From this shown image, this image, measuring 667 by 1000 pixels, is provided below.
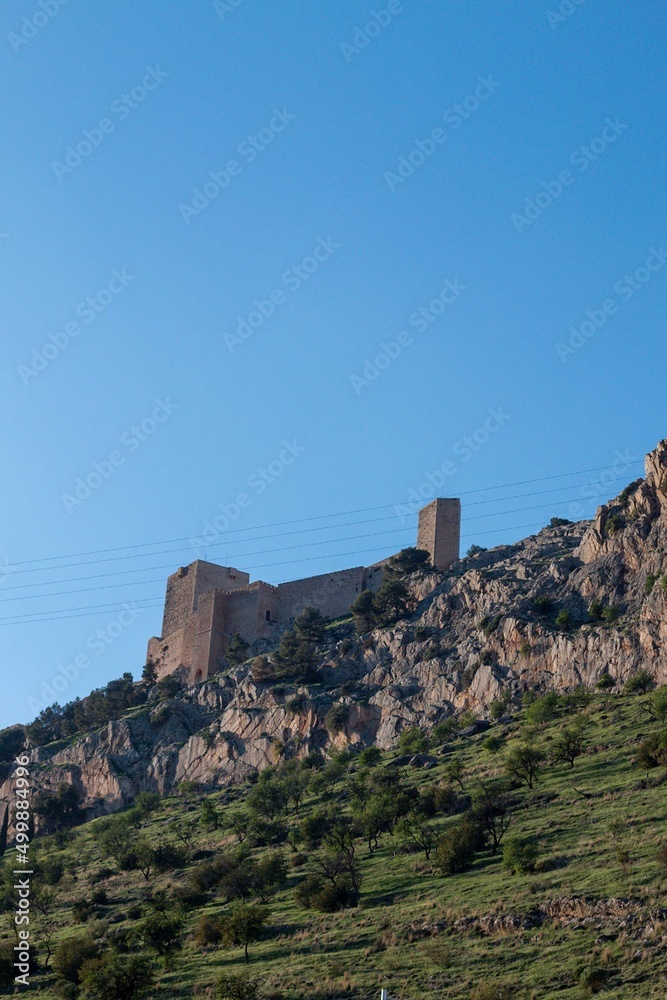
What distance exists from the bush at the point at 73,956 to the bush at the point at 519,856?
46.1 ft

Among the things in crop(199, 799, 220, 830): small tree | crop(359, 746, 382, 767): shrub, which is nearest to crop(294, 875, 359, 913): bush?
crop(199, 799, 220, 830): small tree

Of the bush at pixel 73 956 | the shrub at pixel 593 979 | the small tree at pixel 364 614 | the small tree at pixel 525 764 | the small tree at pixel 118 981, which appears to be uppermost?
the small tree at pixel 364 614

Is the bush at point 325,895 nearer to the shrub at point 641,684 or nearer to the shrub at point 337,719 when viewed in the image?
the shrub at point 641,684

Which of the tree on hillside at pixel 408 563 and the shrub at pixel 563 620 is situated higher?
the tree on hillside at pixel 408 563

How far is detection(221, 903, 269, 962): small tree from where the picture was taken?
115 ft

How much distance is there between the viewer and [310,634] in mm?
71375

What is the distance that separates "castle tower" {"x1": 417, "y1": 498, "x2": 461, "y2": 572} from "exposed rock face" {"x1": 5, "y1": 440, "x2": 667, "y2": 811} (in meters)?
2.94

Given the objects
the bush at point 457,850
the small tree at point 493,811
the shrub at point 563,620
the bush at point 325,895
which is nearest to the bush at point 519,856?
the bush at point 457,850

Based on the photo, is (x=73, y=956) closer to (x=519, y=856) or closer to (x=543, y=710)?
(x=519, y=856)

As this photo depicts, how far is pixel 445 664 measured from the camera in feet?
197

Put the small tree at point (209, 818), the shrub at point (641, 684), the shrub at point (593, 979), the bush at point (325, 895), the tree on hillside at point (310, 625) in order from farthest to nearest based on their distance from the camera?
1. the tree on hillside at point (310, 625)
2. the small tree at point (209, 818)
3. the shrub at point (641, 684)
4. the bush at point (325, 895)
5. the shrub at point (593, 979)

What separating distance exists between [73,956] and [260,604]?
1706 inches

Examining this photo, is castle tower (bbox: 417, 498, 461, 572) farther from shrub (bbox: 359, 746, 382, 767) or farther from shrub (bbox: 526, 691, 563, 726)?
shrub (bbox: 526, 691, 563, 726)

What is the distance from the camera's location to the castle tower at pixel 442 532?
74562mm
